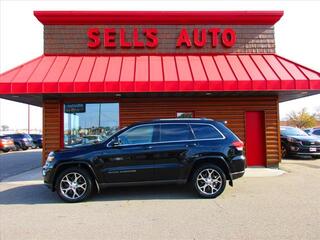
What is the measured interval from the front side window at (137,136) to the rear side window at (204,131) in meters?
1.04

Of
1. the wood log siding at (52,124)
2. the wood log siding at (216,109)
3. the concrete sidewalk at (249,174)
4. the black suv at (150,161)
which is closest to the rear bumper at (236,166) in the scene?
the black suv at (150,161)

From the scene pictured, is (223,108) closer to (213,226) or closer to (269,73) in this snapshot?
(269,73)

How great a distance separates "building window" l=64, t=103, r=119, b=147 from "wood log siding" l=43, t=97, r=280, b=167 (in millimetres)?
456

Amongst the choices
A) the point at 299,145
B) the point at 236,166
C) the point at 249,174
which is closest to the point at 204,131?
the point at 236,166

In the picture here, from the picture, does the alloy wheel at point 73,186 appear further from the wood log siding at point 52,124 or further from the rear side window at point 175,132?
the wood log siding at point 52,124

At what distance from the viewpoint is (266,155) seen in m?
13.2

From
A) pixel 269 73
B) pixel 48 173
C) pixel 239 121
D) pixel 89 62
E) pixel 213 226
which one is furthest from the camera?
pixel 239 121

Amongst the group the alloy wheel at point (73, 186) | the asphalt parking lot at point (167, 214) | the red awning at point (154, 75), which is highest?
the red awning at point (154, 75)

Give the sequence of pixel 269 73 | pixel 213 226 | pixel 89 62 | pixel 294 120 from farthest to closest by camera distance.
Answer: pixel 294 120 → pixel 89 62 → pixel 269 73 → pixel 213 226

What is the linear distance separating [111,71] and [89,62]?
124 cm

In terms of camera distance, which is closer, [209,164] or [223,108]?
[209,164]

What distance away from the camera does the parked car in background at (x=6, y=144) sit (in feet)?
90.8

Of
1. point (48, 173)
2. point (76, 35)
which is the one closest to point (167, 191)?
point (48, 173)

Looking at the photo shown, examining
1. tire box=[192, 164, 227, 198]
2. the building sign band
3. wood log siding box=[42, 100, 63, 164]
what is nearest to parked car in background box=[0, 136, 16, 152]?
wood log siding box=[42, 100, 63, 164]
